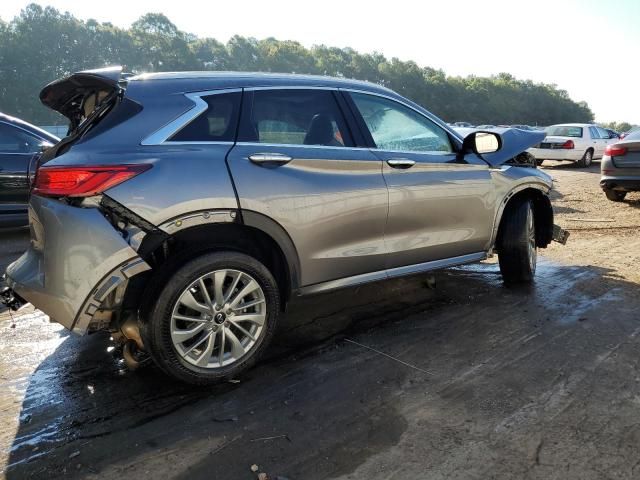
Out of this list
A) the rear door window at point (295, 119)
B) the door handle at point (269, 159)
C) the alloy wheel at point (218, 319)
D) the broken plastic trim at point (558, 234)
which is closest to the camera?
the alloy wheel at point (218, 319)

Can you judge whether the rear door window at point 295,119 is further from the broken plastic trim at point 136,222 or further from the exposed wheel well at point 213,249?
the broken plastic trim at point 136,222

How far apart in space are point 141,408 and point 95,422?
24 centimetres

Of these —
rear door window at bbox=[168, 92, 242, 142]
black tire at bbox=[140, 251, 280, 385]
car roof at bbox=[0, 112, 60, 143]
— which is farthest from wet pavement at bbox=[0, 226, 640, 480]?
car roof at bbox=[0, 112, 60, 143]

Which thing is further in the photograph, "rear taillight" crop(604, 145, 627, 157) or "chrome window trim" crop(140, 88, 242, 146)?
"rear taillight" crop(604, 145, 627, 157)

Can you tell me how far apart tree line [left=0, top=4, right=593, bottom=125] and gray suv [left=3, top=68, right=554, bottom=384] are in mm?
41130

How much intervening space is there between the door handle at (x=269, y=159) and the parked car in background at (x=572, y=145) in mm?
16659

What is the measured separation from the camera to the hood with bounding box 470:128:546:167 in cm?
447

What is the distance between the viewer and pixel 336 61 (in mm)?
107062

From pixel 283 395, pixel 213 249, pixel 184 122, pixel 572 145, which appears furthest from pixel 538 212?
pixel 572 145

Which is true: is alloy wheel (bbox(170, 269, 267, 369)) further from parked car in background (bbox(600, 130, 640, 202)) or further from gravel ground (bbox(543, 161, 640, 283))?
parked car in background (bbox(600, 130, 640, 202))

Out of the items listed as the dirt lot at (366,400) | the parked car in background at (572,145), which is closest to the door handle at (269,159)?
the dirt lot at (366,400)

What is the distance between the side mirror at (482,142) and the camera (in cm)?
431

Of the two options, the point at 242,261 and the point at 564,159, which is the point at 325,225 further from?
the point at 564,159

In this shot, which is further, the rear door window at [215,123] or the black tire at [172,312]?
the rear door window at [215,123]
